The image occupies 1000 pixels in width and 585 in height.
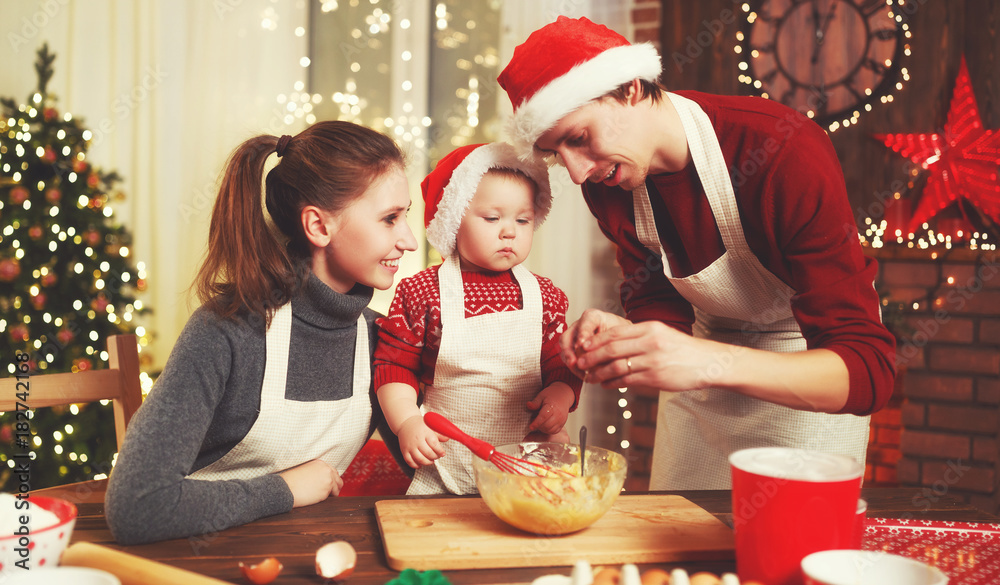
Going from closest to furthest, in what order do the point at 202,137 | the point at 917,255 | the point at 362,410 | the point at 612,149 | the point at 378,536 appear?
the point at 378,536, the point at 612,149, the point at 362,410, the point at 917,255, the point at 202,137

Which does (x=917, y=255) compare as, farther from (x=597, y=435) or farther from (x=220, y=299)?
(x=220, y=299)

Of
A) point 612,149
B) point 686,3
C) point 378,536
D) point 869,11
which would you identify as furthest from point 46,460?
point 869,11

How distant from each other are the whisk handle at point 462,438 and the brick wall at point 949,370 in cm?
217

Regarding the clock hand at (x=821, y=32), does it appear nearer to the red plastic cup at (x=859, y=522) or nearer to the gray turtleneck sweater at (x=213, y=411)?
the gray turtleneck sweater at (x=213, y=411)

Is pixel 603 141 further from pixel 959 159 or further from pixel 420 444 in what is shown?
pixel 959 159

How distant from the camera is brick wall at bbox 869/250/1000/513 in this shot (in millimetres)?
2648

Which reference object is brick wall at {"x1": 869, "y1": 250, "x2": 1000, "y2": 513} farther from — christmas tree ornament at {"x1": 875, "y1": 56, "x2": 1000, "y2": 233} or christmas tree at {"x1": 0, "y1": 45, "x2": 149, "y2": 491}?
christmas tree at {"x1": 0, "y1": 45, "x2": 149, "y2": 491}

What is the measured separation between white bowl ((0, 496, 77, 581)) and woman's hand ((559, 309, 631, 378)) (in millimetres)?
637

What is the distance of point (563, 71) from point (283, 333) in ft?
2.11

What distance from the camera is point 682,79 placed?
304cm

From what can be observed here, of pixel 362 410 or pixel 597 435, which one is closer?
pixel 362 410

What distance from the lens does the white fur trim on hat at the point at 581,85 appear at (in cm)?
118

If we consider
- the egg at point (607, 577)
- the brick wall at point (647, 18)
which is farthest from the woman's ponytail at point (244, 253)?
the brick wall at point (647, 18)

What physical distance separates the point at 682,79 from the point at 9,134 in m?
2.63
